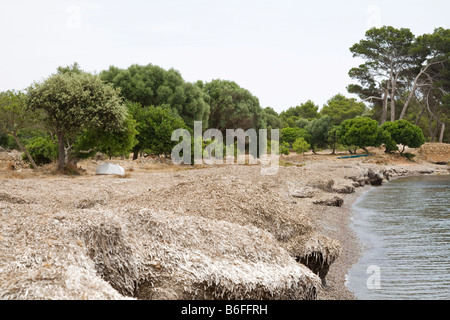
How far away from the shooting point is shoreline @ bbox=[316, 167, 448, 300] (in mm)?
8406

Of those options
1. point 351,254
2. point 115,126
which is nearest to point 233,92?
point 115,126

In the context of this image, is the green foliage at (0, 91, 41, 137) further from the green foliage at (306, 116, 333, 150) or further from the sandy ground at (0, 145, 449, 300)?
the green foliage at (306, 116, 333, 150)

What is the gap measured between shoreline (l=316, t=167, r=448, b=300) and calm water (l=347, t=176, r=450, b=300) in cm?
19

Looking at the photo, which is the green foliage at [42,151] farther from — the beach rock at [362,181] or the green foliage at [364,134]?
the green foliage at [364,134]

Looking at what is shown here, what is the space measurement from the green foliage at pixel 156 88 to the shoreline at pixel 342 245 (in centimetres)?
2657

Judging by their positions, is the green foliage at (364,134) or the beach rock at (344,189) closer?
the beach rock at (344,189)

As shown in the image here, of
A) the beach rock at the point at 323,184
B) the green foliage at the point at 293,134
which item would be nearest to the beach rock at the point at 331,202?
the beach rock at the point at 323,184

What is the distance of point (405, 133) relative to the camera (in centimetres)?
6016

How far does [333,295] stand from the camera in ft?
26.8

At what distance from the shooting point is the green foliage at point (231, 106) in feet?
199

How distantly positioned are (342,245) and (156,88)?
3572 centimetres

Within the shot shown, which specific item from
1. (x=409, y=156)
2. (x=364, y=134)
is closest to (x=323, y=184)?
(x=364, y=134)

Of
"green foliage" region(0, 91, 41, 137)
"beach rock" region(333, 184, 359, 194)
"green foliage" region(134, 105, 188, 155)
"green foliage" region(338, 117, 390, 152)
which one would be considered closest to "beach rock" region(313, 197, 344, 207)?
"beach rock" region(333, 184, 359, 194)
